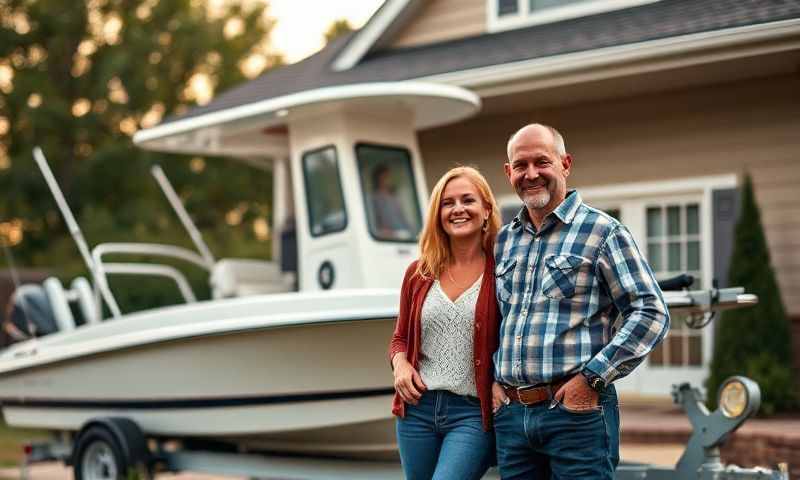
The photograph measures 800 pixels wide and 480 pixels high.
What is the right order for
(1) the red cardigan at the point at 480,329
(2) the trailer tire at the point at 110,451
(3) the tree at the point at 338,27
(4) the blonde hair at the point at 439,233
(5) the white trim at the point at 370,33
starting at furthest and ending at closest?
(3) the tree at the point at 338,27 → (5) the white trim at the point at 370,33 → (2) the trailer tire at the point at 110,451 → (4) the blonde hair at the point at 439,233 → (1) the red cardigan at the point at 480,329

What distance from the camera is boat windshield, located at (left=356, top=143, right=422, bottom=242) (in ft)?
25.2

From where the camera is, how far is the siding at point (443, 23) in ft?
39.3

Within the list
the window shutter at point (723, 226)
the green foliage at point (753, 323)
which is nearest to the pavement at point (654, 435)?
the green foliage at point (753, 323)

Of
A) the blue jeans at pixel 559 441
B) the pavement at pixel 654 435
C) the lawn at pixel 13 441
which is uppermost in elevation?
the blue jeans at pixel 559 441

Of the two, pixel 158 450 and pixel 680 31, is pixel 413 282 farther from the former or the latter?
pixel 680 31

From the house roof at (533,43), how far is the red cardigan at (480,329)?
544 centimetres

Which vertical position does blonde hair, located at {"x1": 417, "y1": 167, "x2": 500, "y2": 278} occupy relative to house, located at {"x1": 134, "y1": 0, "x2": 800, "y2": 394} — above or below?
below

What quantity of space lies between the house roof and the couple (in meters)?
5.42

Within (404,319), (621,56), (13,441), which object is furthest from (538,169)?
(13,441)

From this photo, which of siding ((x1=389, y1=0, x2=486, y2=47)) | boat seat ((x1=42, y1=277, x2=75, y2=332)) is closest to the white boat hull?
boat seat ((x1=42, y1=277, x2=75, y2=332))

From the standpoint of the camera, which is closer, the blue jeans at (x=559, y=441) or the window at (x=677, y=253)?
the blue jeans at (x=559, y=441)

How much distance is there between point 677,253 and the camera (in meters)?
10.5

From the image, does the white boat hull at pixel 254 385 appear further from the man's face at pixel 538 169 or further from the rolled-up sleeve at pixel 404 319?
the man's face at pixel 538 169

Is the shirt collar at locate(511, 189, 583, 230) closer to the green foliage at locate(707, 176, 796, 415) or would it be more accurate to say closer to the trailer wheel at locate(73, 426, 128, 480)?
the trailer wheel at locate(73, 426, 128, 480)
